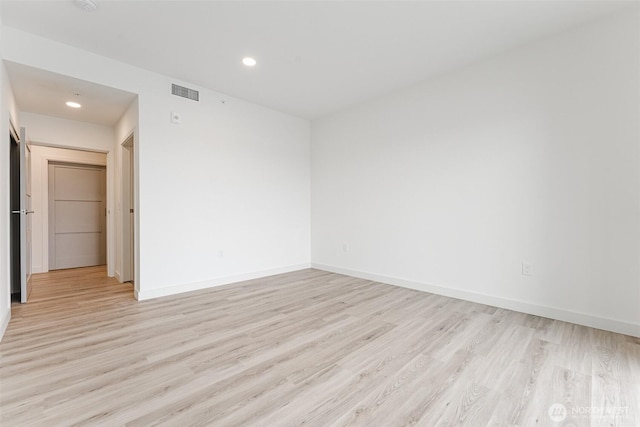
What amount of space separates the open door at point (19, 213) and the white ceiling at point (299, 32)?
26.6 inches

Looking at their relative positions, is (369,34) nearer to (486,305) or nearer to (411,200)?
(411,200)

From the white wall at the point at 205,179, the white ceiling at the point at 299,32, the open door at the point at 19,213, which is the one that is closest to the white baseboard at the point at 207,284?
the white wall at the point at 205,179

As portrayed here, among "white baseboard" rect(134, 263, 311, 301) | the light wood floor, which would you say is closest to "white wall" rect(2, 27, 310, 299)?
"white baseboard" rect(134, 263, 311, 301)

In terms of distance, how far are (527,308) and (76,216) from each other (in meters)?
7.50

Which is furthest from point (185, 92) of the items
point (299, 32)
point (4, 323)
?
point (4, 323)

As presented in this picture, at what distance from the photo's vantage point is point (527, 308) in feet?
9.42

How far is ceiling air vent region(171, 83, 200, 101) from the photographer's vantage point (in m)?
3.57

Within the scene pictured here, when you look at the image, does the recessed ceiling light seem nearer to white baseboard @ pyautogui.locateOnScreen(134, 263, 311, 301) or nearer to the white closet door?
white baseboard @ pyautogui.locateOnScreen(134, 263, 311, 301)

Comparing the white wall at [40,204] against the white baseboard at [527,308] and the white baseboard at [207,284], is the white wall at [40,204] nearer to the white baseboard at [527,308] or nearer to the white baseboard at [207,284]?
the white baseboard at [207,284]

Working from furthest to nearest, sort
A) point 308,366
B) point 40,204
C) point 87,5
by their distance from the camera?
point 40,204
point 87,5
point 308,366

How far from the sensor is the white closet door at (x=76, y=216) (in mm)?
5344

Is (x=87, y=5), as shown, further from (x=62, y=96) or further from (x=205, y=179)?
(x=205, y=179)

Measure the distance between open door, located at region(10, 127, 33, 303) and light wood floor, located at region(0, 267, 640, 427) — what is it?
0.45m

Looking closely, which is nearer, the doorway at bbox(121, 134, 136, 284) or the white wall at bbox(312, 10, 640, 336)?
the white wall at bbox(312, 10, 640, 336)
